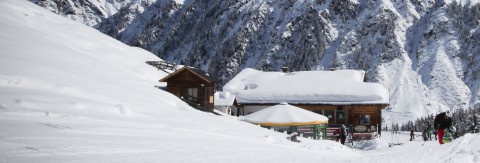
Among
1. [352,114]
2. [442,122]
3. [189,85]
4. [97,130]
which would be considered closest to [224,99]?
[189,85]

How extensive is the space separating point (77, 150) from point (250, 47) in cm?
11603

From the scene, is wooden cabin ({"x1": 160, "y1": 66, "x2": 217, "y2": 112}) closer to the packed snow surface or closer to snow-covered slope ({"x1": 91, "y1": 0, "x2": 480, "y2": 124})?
the packed snow surface

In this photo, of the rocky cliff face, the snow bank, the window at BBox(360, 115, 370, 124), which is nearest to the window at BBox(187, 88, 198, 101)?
the snow bank

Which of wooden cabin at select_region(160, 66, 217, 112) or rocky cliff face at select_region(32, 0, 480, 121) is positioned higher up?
rocky cliff face at select_region(32, 0, 480, 121)

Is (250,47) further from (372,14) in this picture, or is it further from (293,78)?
(293,78)

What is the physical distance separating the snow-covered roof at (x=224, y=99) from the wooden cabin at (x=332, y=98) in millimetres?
893

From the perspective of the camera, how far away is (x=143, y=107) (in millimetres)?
15039

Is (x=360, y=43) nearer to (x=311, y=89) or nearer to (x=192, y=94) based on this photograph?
(x=311, y=89)

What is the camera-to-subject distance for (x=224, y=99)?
3578 cm

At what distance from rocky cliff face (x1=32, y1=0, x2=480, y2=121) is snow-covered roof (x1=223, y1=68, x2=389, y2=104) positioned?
47212mm

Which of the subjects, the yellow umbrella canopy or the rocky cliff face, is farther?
the rocky cliff face

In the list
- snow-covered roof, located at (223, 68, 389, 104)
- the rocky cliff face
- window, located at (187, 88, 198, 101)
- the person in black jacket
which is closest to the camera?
the person in black jacket

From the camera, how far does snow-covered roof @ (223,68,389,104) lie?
1355 inches

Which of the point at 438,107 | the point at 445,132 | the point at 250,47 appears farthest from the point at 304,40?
the point at 445,132
